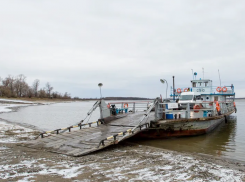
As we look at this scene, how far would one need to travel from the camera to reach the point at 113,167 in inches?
244

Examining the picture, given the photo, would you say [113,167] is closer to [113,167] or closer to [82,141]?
[113,167]

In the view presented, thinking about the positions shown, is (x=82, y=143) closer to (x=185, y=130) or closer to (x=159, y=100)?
(x=159, y=100)

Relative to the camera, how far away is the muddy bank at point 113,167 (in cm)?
542

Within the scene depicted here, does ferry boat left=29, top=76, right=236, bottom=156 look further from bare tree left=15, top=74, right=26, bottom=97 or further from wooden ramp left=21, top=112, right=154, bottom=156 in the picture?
bare tree left=15, top=74, right=26, bottom=97

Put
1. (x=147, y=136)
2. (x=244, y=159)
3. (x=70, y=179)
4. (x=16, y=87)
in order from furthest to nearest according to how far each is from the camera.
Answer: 1. (x=16, y=87)
2. (x=147, y=136)
3. (x=244, y=159)
4. (x=70, y=179)

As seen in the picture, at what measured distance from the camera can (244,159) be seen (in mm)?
8328

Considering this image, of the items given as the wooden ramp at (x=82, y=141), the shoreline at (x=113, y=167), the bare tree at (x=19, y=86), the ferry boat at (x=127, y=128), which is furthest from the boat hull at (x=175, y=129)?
the bare tree at (x=19, y=86)

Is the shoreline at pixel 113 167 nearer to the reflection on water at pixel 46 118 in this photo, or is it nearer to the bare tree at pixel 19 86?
the reflection on water at pixel 46 118

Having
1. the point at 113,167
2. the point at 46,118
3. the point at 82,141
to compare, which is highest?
the point at 82,141

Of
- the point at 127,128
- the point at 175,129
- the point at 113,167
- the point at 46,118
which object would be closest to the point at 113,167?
the point at 113,167

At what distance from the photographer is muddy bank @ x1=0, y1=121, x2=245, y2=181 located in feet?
17.8

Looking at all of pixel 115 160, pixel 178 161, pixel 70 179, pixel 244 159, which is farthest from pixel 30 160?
pixel 244 159

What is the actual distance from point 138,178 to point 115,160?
170cm

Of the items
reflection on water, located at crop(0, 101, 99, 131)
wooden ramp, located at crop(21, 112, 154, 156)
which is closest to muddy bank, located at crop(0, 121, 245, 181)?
wooden ramp, located at crop(21, 112, 154, 156)
